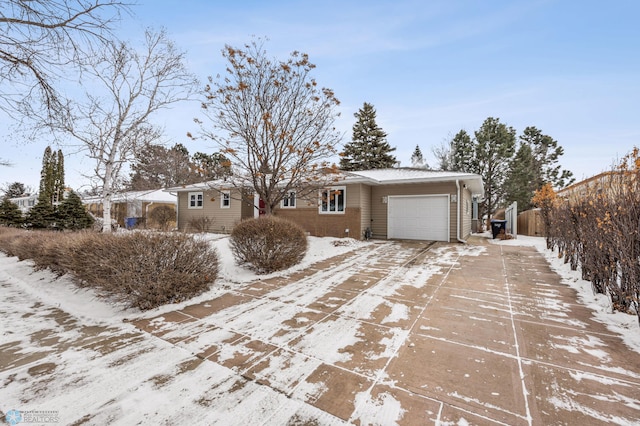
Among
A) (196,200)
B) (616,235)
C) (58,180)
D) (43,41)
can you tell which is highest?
(58,180)

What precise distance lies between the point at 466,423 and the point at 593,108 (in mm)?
13571

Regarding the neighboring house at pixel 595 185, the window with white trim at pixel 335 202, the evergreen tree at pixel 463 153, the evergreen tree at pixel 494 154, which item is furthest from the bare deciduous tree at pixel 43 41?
the evergreen tree at pixel 463 153

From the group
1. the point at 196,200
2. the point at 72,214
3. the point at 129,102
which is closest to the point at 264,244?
the point at 129,102

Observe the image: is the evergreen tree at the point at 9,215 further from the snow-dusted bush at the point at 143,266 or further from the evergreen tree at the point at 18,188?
the evergreen tree at the point at 18,188

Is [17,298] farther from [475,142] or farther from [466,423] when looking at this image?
[475,142]

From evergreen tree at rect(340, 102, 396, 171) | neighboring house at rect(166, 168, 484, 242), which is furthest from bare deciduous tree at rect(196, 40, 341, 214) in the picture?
evergreen tree at rect(340, 102, 396, 171)

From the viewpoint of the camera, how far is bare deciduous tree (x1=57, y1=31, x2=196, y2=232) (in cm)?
946

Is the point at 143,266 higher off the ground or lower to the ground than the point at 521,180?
lower

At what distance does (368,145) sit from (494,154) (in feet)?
38.0

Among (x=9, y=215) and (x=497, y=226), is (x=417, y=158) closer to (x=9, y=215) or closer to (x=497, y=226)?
(x=497, y=226)

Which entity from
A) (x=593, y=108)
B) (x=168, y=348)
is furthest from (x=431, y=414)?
(x=593, y=108)

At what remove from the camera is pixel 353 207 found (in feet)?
38.3

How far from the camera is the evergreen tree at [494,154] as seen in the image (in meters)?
20.2

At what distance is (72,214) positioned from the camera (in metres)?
15.6
